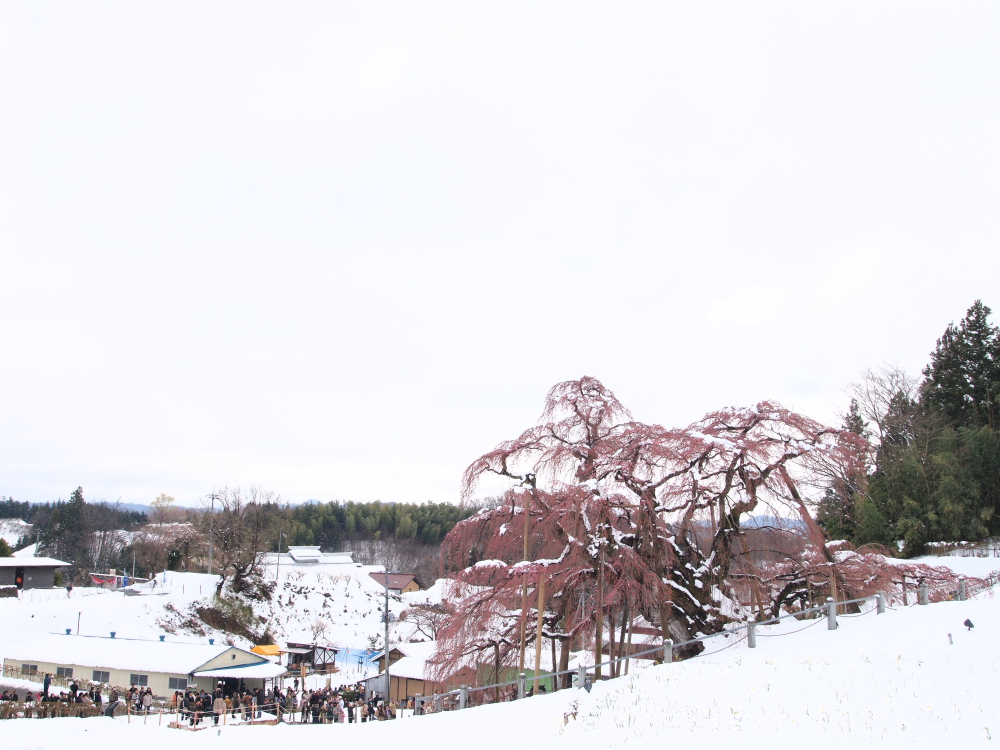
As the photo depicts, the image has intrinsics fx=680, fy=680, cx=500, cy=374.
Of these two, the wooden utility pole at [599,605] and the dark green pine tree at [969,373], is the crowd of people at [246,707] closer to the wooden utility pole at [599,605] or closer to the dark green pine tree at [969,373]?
the wooden utility pole at [599,605]

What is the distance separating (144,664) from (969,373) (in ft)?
159

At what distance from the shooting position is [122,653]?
35.1 m

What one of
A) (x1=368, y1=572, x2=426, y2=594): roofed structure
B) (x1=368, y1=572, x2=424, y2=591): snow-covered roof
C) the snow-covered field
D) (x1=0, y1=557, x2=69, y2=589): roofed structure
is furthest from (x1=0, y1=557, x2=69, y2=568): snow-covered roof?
Answer: the snow-covered field

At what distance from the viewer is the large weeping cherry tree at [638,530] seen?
16906 millimetres

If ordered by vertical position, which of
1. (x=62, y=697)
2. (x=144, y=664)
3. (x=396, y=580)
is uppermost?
(x=62, y=697)

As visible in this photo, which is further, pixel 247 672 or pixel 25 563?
pixel 25 563

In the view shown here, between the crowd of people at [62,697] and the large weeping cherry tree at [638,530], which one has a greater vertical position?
the large weeping cherry tree at [638,530]

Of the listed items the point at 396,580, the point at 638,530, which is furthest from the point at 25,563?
the point at 638,530

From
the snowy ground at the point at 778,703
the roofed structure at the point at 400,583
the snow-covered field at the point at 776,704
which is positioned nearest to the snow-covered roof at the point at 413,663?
the snowy ground at the point at 778,703

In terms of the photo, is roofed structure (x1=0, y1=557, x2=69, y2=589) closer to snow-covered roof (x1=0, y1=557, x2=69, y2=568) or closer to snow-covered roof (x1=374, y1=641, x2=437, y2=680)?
snow-covered roof (x1=0, y1=557, x2=69, y2=568)

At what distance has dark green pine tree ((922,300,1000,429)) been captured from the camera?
3965 cm

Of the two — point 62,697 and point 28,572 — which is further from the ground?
point 28,572

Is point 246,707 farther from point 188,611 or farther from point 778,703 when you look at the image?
point 188,611

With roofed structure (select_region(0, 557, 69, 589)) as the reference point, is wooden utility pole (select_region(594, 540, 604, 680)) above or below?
above
